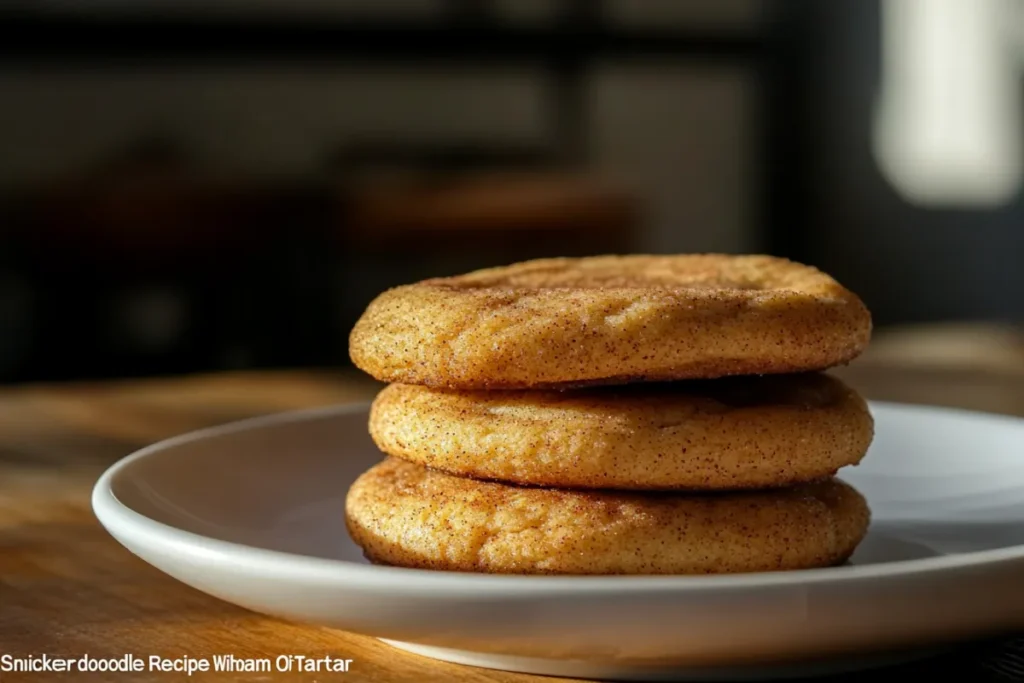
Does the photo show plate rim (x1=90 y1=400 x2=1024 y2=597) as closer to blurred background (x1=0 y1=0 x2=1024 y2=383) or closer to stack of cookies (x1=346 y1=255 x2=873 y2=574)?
stack of cookies (x1=346 y1=255 x2=873 y2=574)

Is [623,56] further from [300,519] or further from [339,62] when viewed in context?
[300,519]

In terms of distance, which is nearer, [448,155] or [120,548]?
[120,548]

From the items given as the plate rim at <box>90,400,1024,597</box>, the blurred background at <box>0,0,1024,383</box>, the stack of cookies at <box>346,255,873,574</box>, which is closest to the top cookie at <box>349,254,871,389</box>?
the stack of cookies at <box>346,255,873,574</box>

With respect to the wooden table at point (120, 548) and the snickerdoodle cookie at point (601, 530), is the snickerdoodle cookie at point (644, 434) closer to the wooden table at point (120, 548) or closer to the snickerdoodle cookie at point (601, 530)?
the snickerdoodle cookie at point (601, 530)

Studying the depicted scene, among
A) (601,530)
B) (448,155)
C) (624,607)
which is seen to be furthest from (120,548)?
(448,155)

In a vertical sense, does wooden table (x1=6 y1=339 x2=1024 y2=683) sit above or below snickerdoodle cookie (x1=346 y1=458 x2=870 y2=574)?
below

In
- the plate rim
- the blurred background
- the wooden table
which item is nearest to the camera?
the plate rim

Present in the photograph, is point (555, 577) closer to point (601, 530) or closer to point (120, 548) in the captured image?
point (601, 530)
